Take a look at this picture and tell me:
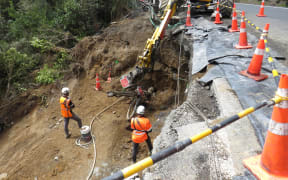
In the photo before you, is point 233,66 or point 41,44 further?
point 41,44

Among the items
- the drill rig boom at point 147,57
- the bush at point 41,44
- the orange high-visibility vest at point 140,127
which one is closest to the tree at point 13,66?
the bush at point 41,44

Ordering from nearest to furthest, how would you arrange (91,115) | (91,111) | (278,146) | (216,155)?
(278,146), (216,155), (91,115), (91,111)

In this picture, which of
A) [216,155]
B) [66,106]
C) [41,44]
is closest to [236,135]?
[216,155]

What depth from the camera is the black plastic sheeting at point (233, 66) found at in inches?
116

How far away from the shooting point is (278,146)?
1.96 metres

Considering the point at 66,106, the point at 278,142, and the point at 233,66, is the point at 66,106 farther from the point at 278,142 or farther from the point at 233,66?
the point at 278,142

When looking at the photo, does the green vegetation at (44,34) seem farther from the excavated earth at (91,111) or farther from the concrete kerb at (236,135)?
the concrete kerb at (236,135)

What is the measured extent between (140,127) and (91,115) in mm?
3488

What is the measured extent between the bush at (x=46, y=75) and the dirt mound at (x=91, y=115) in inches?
16.7

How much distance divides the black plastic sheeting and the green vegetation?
6.40 meters

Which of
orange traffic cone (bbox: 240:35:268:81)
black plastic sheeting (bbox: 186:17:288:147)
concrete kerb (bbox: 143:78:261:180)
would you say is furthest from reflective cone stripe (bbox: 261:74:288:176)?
orange traffic cone (bbox: 240:35:268:81)

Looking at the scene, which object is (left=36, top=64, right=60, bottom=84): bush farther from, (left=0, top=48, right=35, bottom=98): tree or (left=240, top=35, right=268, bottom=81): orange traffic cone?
(left=240, top=35, right=268, bottom=81): orange traffic cone

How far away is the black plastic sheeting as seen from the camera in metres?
2.96

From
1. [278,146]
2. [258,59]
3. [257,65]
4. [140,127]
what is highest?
[258,59]
